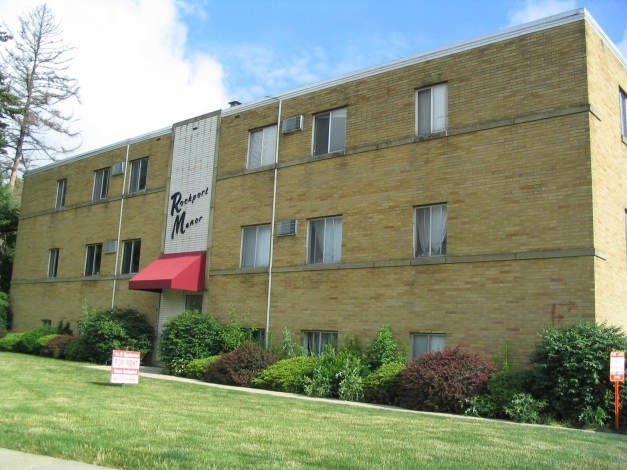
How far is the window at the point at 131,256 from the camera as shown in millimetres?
27016

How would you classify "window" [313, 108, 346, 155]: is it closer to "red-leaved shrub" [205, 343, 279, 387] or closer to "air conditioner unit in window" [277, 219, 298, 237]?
"air conditioner unit in window" [277, 219, 298, 237]

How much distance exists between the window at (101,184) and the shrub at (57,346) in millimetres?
6346

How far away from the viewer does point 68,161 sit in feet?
105

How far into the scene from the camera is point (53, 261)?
31875 mm

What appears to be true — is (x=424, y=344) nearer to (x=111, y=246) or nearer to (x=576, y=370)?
(x=576, y=370)

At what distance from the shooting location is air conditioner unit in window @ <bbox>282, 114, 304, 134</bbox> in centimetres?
2157

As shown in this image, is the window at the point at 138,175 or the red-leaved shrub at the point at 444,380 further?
the window at the point at 138,175

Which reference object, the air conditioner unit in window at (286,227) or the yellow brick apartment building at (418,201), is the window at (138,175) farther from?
the air conditioner unit in window at (286,227)

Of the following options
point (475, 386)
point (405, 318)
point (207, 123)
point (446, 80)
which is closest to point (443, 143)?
point (446, 80)

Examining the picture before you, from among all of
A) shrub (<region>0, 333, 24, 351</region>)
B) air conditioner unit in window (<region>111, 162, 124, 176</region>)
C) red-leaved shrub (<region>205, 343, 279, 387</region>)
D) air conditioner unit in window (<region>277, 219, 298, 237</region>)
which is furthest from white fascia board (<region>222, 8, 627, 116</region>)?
shrub (<region>0, 333, 24, 351</region>)

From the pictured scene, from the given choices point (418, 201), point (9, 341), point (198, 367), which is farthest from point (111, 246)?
point (418, 201)

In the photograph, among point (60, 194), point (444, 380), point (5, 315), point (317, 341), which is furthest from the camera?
point (5, 315)

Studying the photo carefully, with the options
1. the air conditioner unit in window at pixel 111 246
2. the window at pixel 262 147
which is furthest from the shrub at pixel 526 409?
the air conditioner unit in window at pixel 111 246

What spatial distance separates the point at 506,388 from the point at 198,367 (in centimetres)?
973
